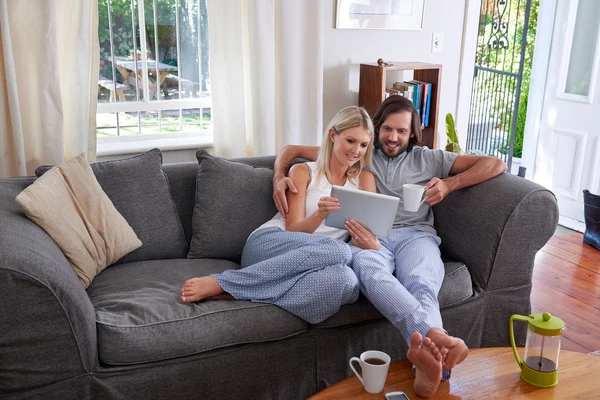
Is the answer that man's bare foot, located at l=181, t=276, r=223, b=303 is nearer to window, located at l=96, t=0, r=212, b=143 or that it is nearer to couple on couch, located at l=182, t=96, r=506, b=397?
couple on couch, located at l=182, t=96, r=506, b=397

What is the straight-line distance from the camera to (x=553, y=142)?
13.8 ft

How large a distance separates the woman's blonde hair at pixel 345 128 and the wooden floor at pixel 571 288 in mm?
1149

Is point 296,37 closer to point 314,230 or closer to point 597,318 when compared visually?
point 314,230

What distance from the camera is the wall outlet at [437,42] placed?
3.74 metres

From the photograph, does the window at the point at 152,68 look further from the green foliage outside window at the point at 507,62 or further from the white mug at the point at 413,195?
the green foliage outside window at the point at 507,62

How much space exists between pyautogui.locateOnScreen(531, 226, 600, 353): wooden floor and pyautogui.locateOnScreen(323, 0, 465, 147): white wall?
3.33 feet

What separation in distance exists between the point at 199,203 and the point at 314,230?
0.50 m

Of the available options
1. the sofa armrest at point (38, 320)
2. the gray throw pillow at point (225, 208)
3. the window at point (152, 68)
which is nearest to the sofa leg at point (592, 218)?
the gray throw pillow at point (225, 208)

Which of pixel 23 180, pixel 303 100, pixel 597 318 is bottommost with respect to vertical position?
pixel 597 318

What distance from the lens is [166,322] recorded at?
1.86 metres

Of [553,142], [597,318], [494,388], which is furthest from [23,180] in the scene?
[553,142]

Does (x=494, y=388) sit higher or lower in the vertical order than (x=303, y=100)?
lower

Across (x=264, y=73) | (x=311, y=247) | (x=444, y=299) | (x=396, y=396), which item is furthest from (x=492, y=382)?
(x=264, y=73)

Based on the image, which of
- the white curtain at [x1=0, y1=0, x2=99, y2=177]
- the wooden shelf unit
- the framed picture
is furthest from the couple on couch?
the framed picture
